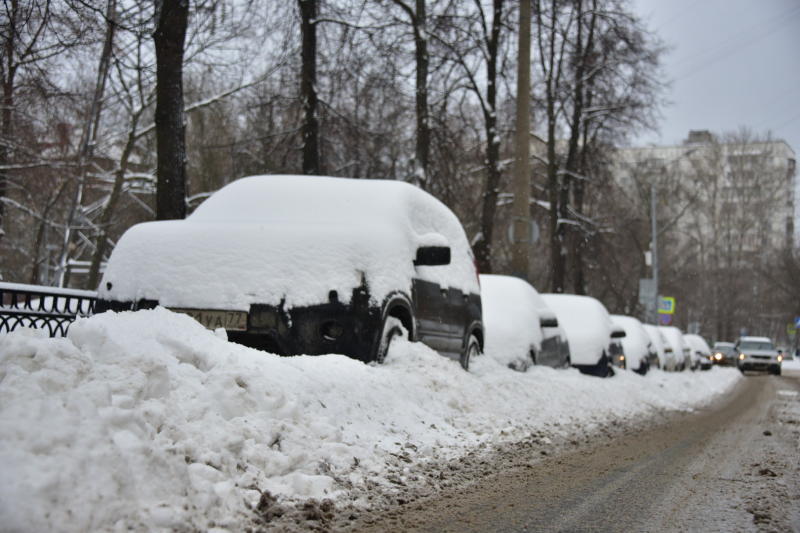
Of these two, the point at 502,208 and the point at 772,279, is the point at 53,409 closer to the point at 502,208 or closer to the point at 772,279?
the point at 502,208

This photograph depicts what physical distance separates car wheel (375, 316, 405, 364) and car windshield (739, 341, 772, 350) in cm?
3457

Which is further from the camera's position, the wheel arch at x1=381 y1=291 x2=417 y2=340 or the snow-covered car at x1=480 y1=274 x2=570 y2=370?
the snow-covered car at x1=480 y1=274 x2=570 y2=370

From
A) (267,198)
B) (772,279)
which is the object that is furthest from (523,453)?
(772,279)

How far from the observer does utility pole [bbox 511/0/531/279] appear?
43.7 ft

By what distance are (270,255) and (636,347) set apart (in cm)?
1412

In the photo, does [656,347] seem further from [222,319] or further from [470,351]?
[222,319]

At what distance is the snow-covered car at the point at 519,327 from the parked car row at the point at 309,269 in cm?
179

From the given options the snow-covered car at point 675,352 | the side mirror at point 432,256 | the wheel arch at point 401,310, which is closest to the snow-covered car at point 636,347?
the snow-covered car at point 675,352

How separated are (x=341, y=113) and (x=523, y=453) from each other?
12.0 meters

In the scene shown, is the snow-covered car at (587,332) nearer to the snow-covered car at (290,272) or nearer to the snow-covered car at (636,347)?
the snow-covered car at (636,347)

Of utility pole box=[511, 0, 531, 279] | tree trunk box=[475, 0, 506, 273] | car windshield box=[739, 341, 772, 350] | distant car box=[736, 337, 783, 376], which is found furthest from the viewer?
car windshield box=[739, 341, 772, 350]

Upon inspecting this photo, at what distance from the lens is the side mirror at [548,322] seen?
11.3 metres

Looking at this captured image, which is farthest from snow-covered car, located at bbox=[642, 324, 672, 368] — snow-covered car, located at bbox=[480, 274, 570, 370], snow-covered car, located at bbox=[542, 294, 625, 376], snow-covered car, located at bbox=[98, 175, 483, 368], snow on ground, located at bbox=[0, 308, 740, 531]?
snow on ground, located at bbox=[0, 308, 740, 531]

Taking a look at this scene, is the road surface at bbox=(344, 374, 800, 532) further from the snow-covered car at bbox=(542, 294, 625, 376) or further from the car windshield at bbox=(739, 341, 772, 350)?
the car windshield at bbox=(739, 341, 772, 350)
